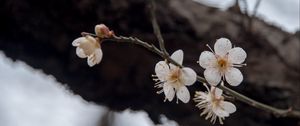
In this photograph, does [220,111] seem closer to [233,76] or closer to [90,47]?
[233,76]

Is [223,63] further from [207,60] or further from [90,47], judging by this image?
[90,47]

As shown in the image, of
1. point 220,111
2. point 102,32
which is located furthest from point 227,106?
point 102,32

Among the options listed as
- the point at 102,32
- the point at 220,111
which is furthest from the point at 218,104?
the point at 102,32

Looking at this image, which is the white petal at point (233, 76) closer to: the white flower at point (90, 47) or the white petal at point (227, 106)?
the white petal at point (227, 106)

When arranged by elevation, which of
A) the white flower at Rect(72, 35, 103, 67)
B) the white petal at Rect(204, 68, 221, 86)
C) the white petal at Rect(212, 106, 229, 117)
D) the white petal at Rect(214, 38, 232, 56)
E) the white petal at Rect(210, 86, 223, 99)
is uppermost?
the white flower at Rect(72, 35, 103, 67)

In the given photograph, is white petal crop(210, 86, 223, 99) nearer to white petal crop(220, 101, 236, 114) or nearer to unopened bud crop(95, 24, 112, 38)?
white petal crop(220, 101, 236, 114)

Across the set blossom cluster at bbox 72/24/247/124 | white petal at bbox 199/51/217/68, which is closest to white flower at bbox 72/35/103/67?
blossom cluster at bbox 72/24/247/124

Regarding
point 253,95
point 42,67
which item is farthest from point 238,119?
point 42,67
